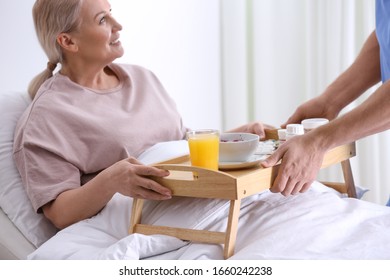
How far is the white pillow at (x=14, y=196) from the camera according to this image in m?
1.72

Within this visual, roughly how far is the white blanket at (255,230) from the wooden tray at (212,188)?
A: 0.03 m

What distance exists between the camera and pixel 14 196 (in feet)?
5.83

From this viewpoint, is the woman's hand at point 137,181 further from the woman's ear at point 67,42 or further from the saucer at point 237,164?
the woman's ear at point 67,42

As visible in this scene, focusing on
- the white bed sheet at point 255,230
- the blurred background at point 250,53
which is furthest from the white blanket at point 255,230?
the blurred background at point 250,53

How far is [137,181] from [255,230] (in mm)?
313

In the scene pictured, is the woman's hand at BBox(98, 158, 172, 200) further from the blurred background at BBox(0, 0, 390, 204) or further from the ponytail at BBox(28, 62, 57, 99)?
the blurred background at BBox(0, 0, 390, 204)

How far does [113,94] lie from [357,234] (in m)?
0.89

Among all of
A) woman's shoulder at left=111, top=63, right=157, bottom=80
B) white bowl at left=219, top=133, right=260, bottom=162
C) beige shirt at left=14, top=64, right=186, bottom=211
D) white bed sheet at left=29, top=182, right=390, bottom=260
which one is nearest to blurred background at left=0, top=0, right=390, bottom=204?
woman's shoulder at left=111, top=63, right=157, bottom=80

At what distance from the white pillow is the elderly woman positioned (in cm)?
5

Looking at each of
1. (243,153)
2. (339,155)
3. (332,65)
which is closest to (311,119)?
(339,155)

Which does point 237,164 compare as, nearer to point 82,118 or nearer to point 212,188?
point 212,188

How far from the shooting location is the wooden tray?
131 centimetres
